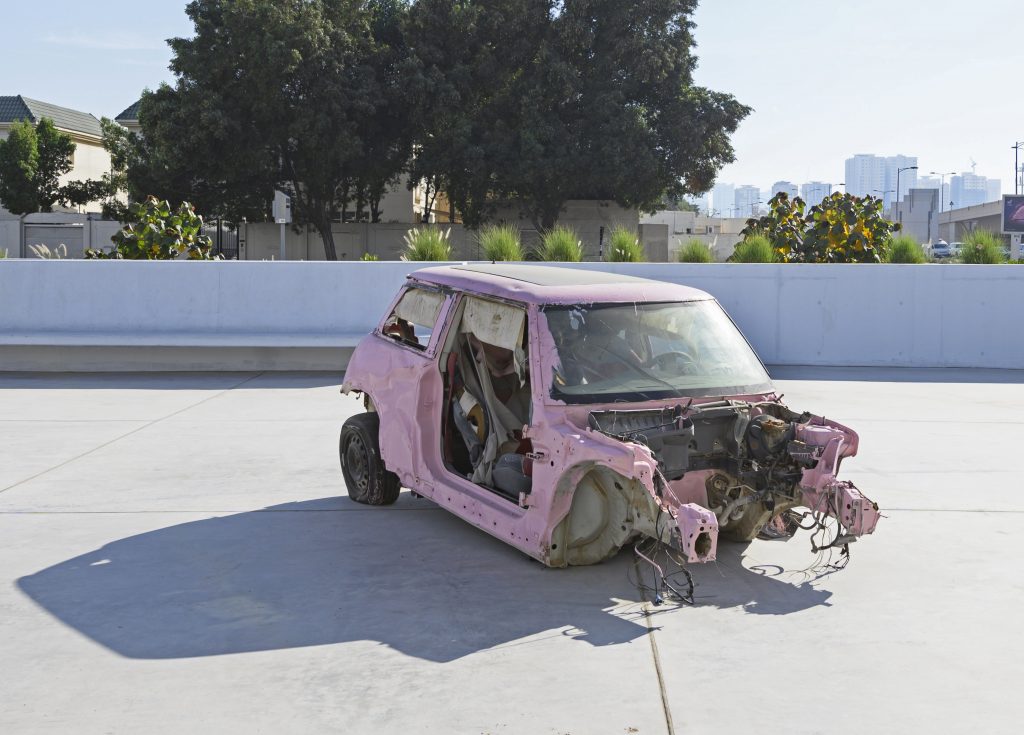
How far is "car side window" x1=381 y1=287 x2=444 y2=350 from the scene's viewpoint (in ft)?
25.4

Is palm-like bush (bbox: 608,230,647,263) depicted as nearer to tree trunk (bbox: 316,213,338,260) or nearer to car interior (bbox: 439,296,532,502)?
car interior (bbox: 439,296,532,502)

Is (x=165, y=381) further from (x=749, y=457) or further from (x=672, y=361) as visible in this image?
(x=749, y=457)

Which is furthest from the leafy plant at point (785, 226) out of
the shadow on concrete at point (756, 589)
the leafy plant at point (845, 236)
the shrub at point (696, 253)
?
the shadow on concrete at point (756, 589)

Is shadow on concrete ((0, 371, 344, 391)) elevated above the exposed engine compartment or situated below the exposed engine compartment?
below

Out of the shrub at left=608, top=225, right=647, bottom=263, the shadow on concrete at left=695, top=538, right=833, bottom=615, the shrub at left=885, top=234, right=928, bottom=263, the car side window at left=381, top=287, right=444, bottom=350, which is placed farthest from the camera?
the shrub at left=885, top=234, right=928, bottom=263

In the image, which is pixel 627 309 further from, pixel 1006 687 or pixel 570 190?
pixel 570 190

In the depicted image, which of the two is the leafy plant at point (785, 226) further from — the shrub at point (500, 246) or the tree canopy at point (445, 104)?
the tree canopy at point (445, 104)

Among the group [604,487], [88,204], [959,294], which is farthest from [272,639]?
[88,204]

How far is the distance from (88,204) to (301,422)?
61574mm

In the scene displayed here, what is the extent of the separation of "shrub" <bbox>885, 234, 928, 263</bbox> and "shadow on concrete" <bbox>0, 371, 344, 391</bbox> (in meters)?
9.33

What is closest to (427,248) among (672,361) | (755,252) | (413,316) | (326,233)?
(755,252)

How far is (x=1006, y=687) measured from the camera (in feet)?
16.0

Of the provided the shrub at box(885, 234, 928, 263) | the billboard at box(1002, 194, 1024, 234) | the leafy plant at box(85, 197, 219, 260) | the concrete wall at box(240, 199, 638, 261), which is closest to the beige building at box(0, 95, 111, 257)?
the concrete wall at box(240, 199, 638, 261)

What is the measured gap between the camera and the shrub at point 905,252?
62.4ft
